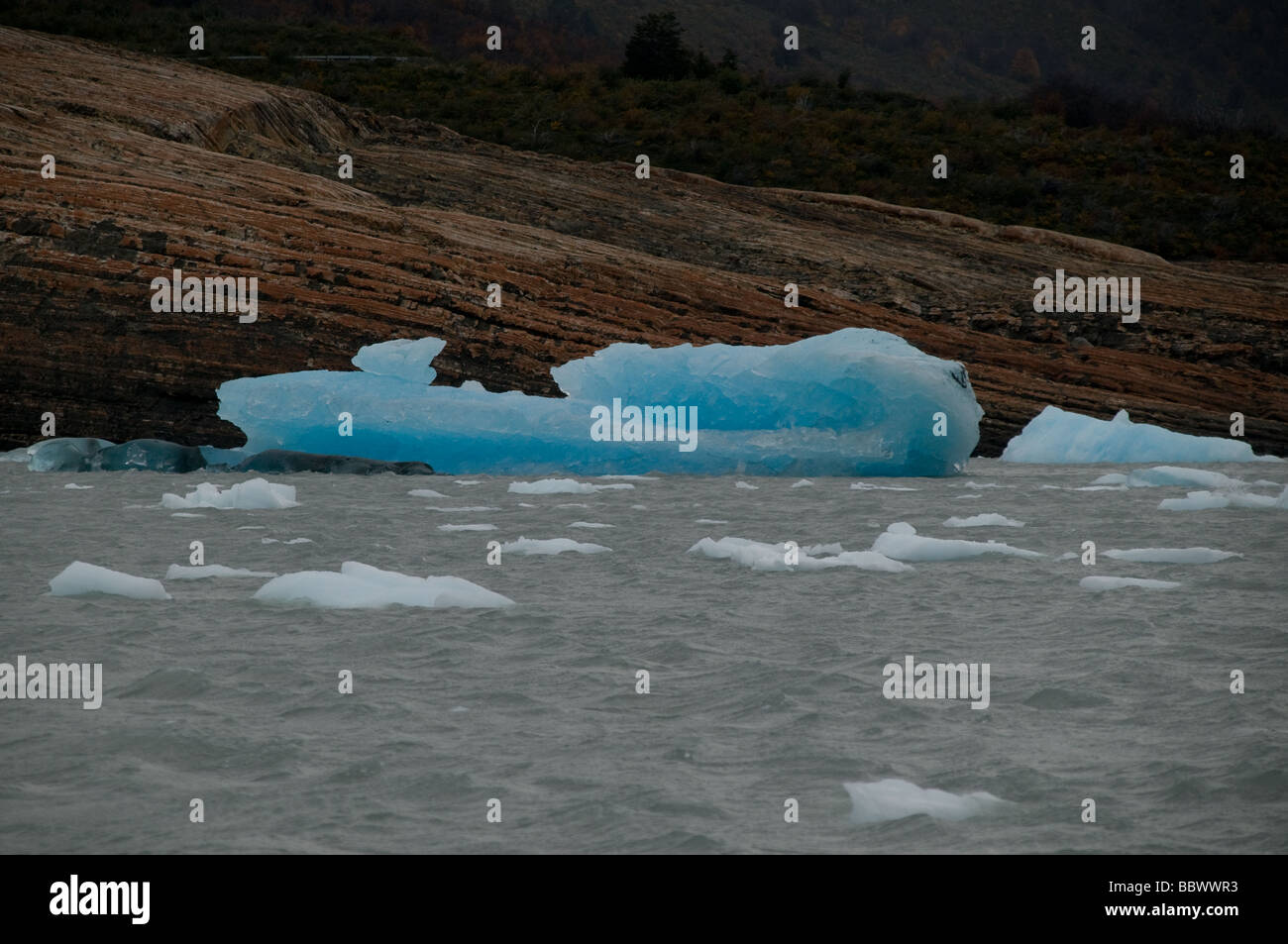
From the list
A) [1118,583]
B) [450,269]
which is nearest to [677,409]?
[450,269]

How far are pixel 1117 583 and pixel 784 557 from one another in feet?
7.06

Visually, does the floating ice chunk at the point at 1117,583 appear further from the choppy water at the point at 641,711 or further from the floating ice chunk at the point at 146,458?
the floating ice chunk at the point at 146,458

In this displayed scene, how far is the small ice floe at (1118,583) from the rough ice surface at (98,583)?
5.39 m

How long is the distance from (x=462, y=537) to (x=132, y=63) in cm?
2063

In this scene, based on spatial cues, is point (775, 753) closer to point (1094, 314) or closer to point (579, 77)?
point (1094, 314)

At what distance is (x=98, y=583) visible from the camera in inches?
293

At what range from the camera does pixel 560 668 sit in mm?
5996

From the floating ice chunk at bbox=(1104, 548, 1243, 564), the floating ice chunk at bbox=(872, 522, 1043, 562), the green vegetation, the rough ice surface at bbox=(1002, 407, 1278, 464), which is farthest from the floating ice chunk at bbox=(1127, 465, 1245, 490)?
the green vegetation

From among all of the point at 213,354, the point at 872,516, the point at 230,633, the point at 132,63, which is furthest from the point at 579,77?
the point at 230,633

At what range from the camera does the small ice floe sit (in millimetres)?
7930

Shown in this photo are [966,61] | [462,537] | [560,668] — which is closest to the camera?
[560,668]

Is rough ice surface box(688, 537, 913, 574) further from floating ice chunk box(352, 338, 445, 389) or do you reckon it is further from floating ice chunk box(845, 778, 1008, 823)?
floating ice chunk box(352, 338, 445, 389)

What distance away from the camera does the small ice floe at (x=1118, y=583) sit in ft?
26.0

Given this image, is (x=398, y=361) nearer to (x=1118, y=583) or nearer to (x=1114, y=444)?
(x=1114, y=444)
